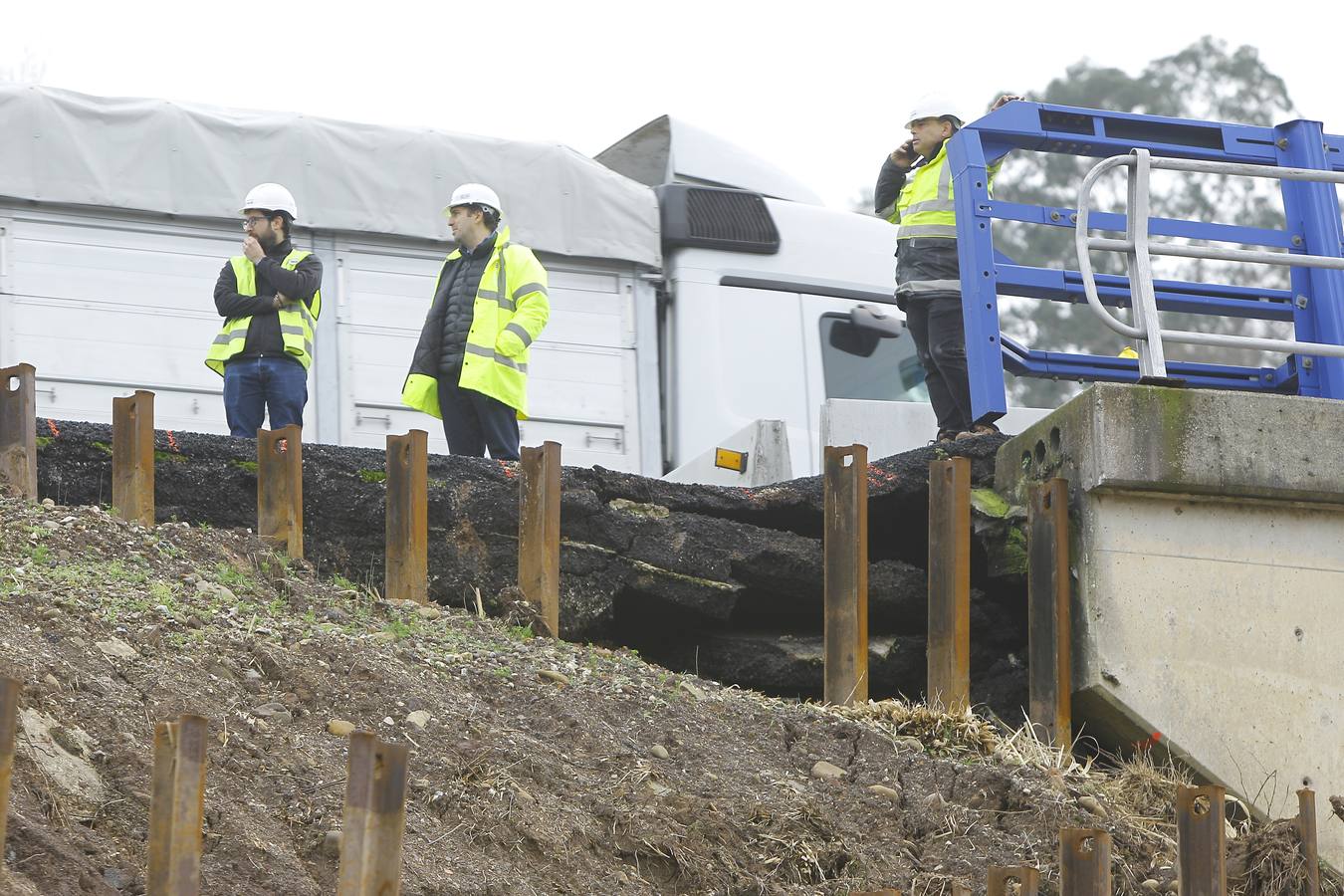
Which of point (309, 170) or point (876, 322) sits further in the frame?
point (876, 322)

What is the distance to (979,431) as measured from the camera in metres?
8.09

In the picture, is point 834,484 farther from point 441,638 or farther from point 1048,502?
point 441,638

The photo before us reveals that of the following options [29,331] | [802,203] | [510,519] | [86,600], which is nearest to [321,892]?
[86,600]

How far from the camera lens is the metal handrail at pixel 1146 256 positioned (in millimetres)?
7133

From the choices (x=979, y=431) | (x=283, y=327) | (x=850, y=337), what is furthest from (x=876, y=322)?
(x=283, y=327)

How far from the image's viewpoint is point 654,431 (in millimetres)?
10562

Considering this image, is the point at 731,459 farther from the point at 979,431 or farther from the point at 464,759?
the point at 464,759

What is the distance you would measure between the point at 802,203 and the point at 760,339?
127 centimetres

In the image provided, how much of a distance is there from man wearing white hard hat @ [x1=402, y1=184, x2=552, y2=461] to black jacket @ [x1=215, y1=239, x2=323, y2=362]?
0.60 metres

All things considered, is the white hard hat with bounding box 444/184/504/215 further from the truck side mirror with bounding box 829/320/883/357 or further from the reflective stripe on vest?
the truck side mirror with bounding box 829/320/883/357

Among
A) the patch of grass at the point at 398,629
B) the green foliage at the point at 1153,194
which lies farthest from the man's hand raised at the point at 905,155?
the green foliage at the point at 1153,194

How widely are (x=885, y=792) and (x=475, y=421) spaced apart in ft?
11.9

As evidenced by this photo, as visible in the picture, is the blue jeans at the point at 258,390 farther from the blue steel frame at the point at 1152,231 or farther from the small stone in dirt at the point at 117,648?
the small stone in dirt at the point at 117,648

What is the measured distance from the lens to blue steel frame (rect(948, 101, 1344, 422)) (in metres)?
7.93
